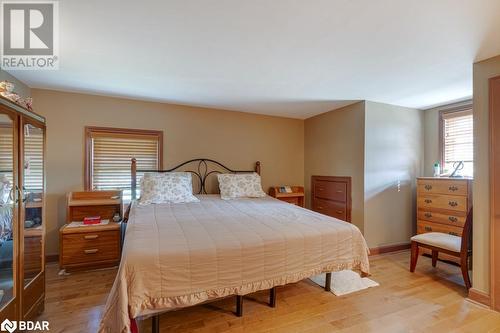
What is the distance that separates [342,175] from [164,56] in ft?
9.88

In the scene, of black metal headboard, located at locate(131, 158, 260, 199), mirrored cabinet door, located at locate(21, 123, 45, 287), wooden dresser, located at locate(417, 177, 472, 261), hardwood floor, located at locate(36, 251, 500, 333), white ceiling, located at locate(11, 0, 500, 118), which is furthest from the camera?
black metal headboard, located at locate(131, 158, 260, 199)

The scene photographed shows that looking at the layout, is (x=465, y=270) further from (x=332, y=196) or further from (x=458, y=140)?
(x=458, y=140)

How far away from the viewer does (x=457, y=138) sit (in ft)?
11.4

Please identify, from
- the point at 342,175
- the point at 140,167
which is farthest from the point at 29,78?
the point at 342,175

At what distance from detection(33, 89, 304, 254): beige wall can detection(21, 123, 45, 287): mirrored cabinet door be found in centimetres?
133

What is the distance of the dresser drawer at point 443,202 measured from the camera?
2.97 metres

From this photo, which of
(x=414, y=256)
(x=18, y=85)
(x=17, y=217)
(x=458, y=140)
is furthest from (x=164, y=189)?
(x=458, y=140)

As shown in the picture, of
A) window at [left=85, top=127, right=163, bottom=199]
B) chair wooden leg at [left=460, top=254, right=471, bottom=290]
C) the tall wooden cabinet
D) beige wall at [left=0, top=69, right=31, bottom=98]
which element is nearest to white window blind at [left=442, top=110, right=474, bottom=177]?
chair wooden leg at [left=460, top=254, right=471, bottom=290]

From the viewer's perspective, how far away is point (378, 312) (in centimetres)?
202

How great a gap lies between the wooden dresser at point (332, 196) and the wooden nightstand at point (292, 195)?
0.27 meters

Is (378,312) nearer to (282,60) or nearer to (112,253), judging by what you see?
(282,60)

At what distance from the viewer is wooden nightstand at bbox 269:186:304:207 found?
4.16m

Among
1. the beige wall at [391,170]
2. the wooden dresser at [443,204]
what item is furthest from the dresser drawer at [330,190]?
the wooden dresser at [443,204]

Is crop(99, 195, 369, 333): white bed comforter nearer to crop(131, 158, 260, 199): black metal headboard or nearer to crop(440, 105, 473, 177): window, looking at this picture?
crop(131, 158, 260, 199): black metal headboard
